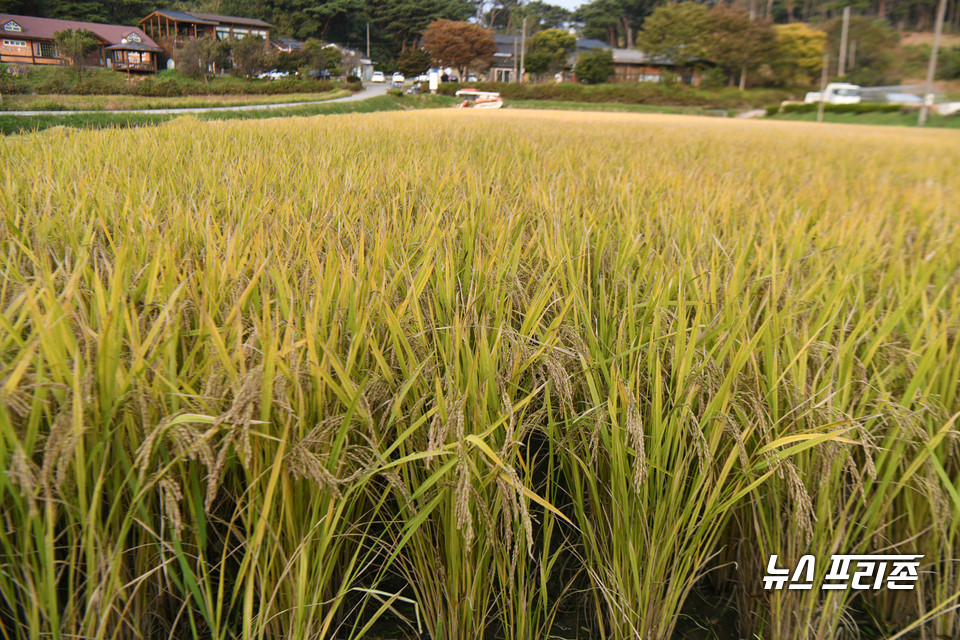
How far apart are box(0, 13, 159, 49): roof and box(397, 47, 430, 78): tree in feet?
69.1

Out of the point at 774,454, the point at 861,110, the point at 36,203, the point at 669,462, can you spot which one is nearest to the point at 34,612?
the point at 669,462

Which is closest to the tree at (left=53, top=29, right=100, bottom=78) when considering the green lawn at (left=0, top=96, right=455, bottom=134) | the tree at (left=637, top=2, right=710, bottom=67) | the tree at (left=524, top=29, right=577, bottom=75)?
the green lawn at (left=0, top=96, right=455, bottom=134)

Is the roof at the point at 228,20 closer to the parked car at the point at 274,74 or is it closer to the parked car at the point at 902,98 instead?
the parked car at the point at 274,74

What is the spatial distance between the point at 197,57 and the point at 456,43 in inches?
1012

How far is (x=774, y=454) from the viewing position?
41.8 inches

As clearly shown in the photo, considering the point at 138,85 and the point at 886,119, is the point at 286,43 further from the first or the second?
the point at 886,119

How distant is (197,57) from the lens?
33.8 metres

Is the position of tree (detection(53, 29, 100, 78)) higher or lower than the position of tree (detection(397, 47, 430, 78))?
lower

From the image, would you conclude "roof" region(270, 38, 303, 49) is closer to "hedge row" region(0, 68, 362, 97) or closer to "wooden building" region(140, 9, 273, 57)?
"wooden building" region(140, 9, 273, 57)

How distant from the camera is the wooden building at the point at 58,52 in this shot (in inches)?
1204

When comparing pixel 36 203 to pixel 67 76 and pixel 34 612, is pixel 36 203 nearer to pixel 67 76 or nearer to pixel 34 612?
pixel 34 612

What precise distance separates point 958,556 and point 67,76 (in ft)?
108

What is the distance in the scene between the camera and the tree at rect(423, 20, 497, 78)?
2064 inches

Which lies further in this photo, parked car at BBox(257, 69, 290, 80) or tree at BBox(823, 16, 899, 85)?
tree at BBox(823, 16, 899, 85)
